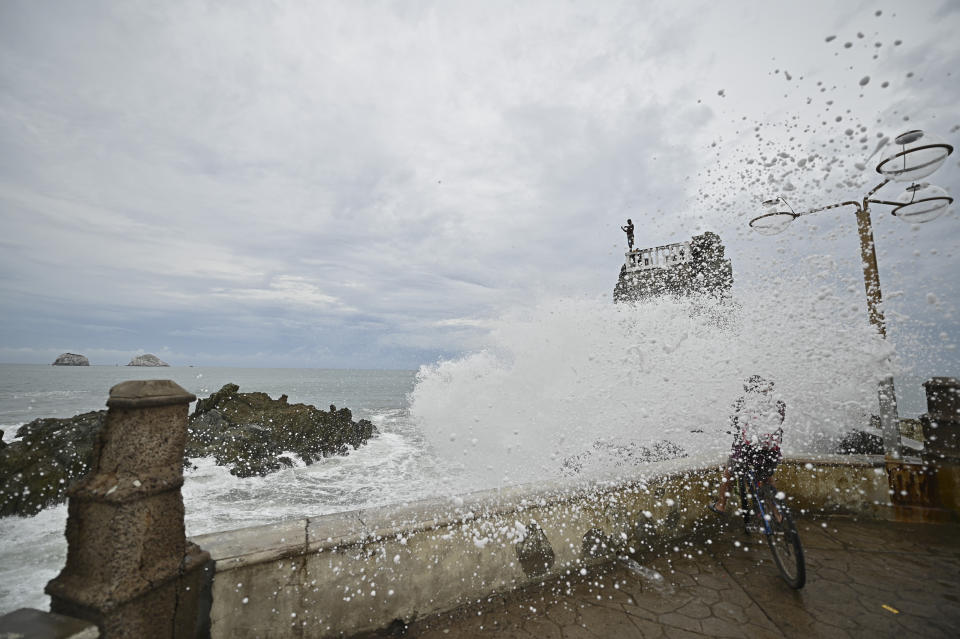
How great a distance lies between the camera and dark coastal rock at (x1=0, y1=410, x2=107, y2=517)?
894cm

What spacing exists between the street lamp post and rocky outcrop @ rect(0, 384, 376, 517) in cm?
1369

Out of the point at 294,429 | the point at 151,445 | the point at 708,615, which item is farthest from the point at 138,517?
the point at 294,429

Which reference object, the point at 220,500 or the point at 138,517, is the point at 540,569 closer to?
the point at 138,517

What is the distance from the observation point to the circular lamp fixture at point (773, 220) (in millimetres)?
6188

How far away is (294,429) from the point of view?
15570 millimetres

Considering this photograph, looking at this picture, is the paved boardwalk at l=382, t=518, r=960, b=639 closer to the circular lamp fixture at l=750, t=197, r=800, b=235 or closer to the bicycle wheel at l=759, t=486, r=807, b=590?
the bicycle wheel at l=759, t=486, r=807, b=590

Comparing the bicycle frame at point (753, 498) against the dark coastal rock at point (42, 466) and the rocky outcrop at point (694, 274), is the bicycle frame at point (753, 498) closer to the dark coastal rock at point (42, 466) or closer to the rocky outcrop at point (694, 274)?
the dark coastal rock at point (42, 466)

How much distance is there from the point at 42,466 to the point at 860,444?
2070cm

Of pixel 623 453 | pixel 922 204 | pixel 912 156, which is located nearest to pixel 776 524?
pixel 912 156

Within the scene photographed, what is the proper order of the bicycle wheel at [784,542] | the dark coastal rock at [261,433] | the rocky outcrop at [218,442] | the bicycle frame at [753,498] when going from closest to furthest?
the bicycle wheel at [784,542]
the bicycle frame at [753,498]
the rocky outcrop at [218,442]
the dark coastal rock at [261,433]

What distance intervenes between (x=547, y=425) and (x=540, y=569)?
10077 mm

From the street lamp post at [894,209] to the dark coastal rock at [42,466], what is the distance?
481 inches

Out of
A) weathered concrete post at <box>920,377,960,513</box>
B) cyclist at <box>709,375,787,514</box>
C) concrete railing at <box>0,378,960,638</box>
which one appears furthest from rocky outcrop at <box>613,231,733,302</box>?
concrete railing at <box>0,378,960,638</box>

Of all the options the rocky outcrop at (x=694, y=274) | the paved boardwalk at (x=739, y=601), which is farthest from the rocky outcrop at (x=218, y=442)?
the rocky outcrop at (x=694, y=274)
